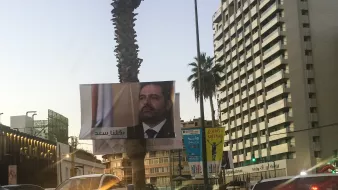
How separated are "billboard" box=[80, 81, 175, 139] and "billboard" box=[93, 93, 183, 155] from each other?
0.61 m

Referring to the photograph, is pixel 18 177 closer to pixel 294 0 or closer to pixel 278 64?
pixel 278 64

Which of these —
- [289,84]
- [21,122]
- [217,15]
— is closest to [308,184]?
[21,122]

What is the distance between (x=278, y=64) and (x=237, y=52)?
19.9m

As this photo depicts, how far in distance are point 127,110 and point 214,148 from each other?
4220 millimetres

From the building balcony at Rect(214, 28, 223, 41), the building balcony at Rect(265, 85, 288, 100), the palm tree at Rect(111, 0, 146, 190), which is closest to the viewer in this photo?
the palm tree at Rect(111, 0, 146, 190)

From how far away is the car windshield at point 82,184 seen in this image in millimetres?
13977

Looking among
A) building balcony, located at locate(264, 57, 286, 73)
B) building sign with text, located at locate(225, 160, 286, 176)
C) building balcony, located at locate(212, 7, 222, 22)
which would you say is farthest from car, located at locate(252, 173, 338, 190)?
building balcony, located at locate(212, 7, 222, 22)

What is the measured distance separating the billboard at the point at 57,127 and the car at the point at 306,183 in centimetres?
6327

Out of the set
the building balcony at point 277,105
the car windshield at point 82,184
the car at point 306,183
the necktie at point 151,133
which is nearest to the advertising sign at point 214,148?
the necktie at point 151,133

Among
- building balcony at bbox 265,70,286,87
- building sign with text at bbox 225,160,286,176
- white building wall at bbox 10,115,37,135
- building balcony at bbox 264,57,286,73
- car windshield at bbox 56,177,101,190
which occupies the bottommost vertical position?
building sign with text at bbox 225,160,286,176

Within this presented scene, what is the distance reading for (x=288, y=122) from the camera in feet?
260

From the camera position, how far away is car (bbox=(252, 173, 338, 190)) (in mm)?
6398

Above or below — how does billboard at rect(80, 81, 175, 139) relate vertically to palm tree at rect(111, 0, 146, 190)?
below

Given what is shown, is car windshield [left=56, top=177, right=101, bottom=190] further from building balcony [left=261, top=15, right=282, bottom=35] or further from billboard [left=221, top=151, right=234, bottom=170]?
building balcony [left=261, top=15, right=282, bottom=35]
